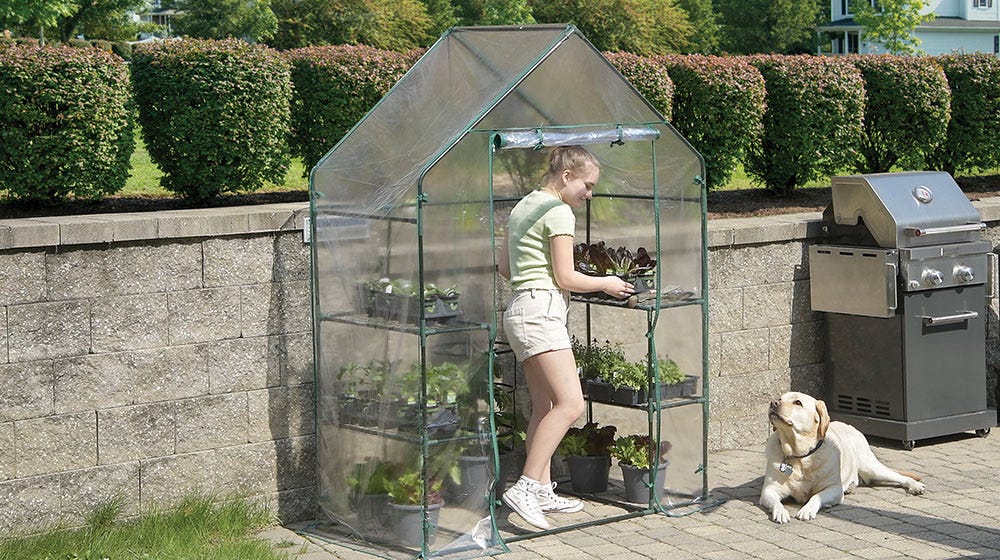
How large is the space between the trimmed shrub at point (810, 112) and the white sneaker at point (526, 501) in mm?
5233

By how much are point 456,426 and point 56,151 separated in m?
3.39

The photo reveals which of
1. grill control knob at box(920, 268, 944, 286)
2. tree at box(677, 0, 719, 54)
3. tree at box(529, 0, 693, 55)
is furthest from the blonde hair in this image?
tree at box(677, 0, 719, 54)

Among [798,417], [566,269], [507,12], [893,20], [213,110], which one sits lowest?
[798,417]

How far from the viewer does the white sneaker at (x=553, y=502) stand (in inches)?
275

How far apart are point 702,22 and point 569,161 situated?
240 ft

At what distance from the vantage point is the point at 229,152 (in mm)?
8844

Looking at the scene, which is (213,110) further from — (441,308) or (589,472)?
(589,472)

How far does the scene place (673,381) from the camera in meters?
7.33

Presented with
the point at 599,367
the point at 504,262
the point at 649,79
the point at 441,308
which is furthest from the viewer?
the point at 649,79

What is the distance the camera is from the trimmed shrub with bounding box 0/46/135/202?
8008 millimetres

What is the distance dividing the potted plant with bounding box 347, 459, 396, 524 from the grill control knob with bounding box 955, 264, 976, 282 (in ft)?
13.7

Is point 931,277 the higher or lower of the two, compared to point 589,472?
higher

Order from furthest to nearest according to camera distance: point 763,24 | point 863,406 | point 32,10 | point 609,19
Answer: point 763,24
point 609,19
point 32,10
point 863,406

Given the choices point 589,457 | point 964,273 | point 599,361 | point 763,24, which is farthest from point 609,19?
point 589,457
